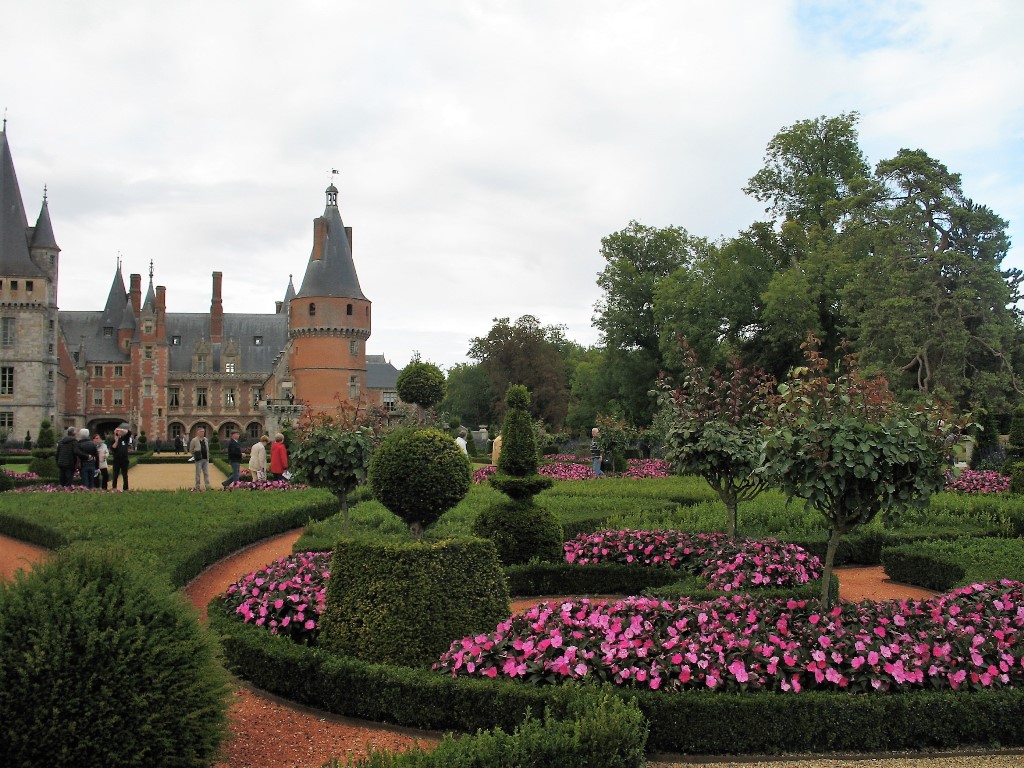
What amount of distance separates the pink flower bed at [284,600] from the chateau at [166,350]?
115ft

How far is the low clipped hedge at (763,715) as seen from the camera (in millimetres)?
5266

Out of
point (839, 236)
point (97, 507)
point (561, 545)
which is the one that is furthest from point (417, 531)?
point (839, 236)

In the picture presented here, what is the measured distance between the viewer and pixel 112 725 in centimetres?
419

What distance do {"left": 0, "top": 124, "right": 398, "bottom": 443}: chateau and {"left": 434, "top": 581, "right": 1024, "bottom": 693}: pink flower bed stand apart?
123 ft

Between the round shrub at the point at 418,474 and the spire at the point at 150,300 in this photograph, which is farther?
the spire at the point at 150,300

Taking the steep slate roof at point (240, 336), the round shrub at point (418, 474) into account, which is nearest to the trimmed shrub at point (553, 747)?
the round shrub at point (418, 474)

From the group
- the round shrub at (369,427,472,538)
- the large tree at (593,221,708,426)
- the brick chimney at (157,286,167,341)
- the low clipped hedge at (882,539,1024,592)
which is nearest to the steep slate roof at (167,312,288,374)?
the brick chimney at (157,286,167,341)

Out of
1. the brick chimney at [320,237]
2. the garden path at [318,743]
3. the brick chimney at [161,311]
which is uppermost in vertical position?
the brick chimney at [320,237]

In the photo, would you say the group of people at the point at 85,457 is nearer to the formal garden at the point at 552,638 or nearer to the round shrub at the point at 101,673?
the formal garden at the point at 552,638

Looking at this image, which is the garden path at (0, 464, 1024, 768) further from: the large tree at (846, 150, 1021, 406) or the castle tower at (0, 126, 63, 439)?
the castle tower at (0, 126, 63, 439)

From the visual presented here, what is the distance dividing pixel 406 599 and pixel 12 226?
A: 171 feet

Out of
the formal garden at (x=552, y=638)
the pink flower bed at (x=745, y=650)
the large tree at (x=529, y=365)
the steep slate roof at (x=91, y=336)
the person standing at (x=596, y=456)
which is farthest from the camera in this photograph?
the steep slate roof at (x=91, y=336)

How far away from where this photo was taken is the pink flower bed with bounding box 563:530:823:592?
911cm

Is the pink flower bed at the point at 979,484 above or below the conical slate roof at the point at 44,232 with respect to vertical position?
below
